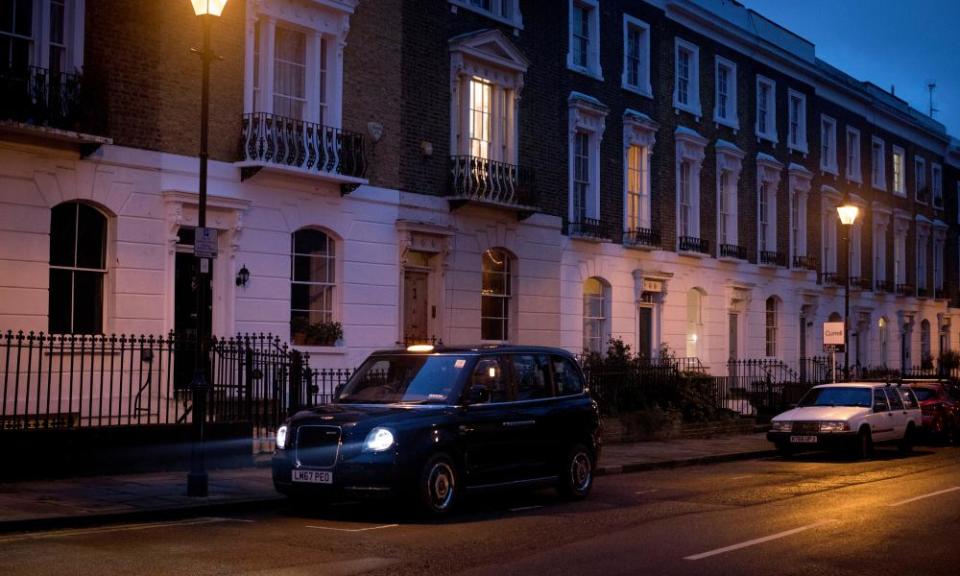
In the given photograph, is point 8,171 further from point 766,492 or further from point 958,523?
point 958,523

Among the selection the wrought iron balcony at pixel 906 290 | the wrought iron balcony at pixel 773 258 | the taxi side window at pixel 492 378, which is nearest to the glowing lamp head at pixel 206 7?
the taxi side window at pixel 492 378

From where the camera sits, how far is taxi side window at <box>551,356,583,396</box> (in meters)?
15.6

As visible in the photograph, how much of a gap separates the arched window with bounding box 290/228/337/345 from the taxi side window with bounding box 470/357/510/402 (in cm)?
883

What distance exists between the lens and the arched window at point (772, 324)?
3925cm

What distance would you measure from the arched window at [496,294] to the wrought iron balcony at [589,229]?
8.29 feet

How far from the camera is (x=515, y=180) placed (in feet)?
89.1

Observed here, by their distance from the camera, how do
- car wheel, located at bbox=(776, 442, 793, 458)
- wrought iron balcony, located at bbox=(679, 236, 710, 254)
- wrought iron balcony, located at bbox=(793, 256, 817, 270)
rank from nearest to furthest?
car wheel, located at bbox=(776, 442, 793, 458)
wrought iron balcony, located at bbox=(679, 236, 710, 254)
wrought iron balcony, located at bbox=(793, 256, 817, 270)

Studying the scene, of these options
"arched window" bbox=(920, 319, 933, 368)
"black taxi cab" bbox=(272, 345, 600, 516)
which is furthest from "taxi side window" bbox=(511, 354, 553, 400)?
"arched window" bbox=(920, 319, 933, 368)

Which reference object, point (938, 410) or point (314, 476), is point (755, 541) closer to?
point (314, 476)

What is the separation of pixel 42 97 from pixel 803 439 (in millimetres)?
15089

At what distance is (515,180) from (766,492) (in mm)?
12191

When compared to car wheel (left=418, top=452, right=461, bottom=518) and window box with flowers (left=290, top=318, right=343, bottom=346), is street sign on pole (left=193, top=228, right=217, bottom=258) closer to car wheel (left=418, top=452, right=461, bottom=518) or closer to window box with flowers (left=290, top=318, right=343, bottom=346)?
car wheel (left=418, top=452, right=461, bottom=518)

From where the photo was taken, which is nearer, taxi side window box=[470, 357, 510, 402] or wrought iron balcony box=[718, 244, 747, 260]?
taxi side window box=[470, 357, 510, 402]

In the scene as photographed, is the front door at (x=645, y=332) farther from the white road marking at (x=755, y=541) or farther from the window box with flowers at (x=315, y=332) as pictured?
the white road marking at (x=755, y=541)
